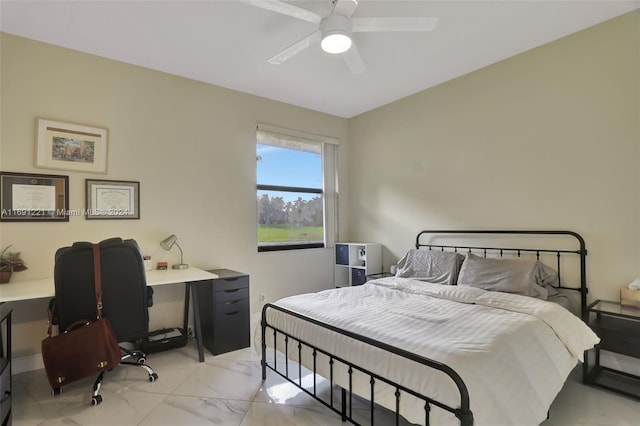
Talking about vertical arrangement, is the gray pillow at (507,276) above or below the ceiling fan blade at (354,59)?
below

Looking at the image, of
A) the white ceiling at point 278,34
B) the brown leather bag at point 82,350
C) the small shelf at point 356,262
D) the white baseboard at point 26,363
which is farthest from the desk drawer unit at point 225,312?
the white ceiling at point 278,34

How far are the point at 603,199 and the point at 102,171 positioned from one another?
14.1ft

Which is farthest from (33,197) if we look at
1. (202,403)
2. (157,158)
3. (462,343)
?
(462,343)

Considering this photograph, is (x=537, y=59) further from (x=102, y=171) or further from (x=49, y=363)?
(x=49, y=363)

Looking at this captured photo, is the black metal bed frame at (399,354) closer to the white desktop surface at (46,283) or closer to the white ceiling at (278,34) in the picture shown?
the white desktop surface at (46,283)

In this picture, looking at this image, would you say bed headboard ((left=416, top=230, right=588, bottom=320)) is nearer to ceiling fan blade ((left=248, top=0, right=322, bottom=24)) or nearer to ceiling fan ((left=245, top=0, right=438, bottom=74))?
ceiling fan ((left=245, top=0, right=438, bottom=74))

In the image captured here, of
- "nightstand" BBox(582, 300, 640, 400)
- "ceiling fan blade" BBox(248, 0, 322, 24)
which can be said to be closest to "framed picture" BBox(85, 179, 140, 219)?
"ceiling fan blade" BBox(248, 0, 322, 24)

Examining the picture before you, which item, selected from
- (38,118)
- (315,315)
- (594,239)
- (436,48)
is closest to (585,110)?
(594,239)

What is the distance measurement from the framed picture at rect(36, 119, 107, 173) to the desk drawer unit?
151 centimetres

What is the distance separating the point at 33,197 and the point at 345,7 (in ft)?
9.42

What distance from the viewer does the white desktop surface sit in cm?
223

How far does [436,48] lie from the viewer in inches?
117

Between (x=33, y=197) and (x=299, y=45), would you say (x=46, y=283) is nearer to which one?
(x=33, y=197)

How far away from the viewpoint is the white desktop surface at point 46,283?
2.23 m
